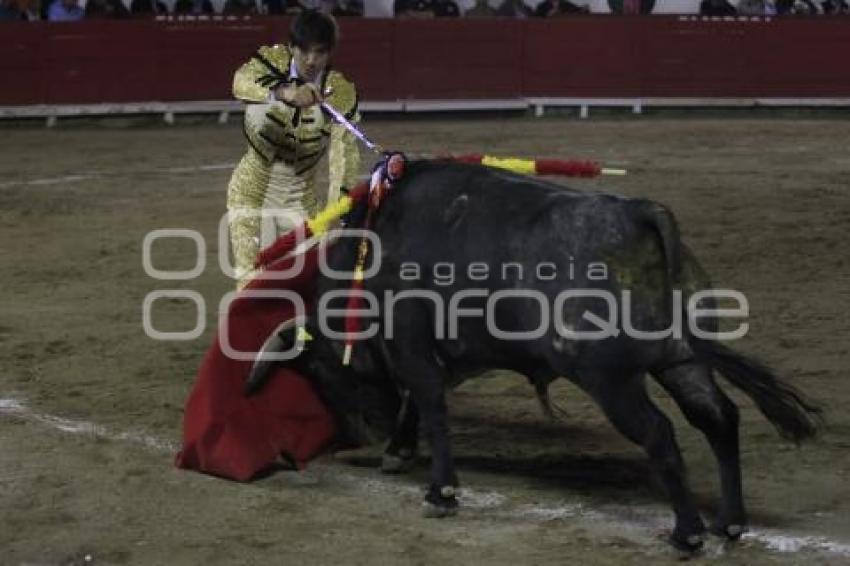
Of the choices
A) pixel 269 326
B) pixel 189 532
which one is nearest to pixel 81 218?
pixel 269 326

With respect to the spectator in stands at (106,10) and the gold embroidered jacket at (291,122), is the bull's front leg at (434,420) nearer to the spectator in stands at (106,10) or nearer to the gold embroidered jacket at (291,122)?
the gold embroidered jacket at (291,122)

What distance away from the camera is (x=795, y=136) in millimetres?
14406

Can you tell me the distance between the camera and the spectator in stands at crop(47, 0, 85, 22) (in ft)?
50.0

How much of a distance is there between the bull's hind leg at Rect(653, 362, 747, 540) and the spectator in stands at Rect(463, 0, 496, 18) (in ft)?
40.4

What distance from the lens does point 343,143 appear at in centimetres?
556

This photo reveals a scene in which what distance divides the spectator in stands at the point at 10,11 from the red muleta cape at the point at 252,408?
10.7 m

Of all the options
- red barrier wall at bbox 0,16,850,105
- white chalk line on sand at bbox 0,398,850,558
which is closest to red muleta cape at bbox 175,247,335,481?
white chalk line on sand at bbox 0,398,850,558

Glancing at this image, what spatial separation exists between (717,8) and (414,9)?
10.3ft

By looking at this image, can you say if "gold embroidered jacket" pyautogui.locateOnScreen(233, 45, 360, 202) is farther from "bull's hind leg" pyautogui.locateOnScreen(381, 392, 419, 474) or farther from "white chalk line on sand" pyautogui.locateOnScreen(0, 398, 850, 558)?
"white chalk line on sand" pyautogui.locateOnScreen(0, 398, 850, 558)

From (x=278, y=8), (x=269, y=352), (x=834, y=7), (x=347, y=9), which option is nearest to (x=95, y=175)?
(x=278, y=8)

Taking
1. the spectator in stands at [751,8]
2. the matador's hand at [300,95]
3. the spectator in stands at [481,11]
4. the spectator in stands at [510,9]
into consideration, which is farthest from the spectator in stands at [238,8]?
the matador's hand at [300,95]

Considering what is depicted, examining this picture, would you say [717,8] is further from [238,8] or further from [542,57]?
[238,8]

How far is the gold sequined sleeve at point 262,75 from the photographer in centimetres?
544

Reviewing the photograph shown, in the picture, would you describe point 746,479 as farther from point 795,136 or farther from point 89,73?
point 89,73
